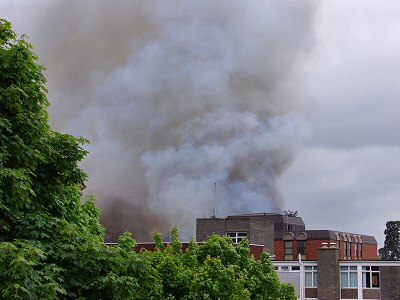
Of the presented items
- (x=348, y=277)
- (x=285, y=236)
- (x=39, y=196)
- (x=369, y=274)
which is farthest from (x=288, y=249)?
(x=39, y=196)

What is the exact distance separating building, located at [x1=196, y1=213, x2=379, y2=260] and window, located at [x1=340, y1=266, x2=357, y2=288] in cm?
405

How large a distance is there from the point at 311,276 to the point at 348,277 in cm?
361

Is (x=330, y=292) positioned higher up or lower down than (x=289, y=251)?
lower down

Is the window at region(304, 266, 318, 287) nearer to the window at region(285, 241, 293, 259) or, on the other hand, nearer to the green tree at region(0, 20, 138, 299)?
the window at region(285, 241, 293, 259)

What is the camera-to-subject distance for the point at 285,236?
10294cm

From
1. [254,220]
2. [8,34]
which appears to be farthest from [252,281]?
[254,220]

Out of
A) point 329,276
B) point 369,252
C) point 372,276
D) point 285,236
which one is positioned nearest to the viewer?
point 372,276

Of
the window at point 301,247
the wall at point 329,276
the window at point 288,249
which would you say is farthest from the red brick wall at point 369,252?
the wall at point 329,276

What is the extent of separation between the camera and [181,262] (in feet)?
103

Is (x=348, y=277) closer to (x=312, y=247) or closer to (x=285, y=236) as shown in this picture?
(x=285, y=236)

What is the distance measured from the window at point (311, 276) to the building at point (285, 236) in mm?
3651

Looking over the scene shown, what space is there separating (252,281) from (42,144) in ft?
62.5

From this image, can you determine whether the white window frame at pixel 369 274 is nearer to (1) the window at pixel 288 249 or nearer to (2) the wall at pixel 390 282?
(2) the wall at pixel 390 282

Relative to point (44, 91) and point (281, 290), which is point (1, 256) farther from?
point (281, 290)
